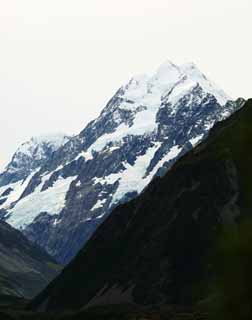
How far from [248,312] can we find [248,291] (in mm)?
948

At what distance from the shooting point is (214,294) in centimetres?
3666

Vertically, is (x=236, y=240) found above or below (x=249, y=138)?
below

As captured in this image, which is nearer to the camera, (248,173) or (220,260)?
(220,260)

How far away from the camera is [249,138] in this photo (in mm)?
38125

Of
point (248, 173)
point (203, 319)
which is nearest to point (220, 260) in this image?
point (248, 173)

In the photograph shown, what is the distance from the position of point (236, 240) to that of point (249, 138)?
17.1ft

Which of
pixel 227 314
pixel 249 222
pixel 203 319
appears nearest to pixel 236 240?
pixel 249 222

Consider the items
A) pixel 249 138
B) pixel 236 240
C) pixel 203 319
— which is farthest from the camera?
pixel 203 319

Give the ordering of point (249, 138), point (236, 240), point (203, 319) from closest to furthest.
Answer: point (236, 240), point (249, 138), point (203, 319)

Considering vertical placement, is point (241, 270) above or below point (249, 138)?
below

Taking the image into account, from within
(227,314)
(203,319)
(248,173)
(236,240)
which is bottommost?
(227,314)

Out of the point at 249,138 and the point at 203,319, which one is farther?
the point at 203,319

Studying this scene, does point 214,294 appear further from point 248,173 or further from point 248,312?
point 248,173

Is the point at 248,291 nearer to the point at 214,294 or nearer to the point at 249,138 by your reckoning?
the point at 214,294
